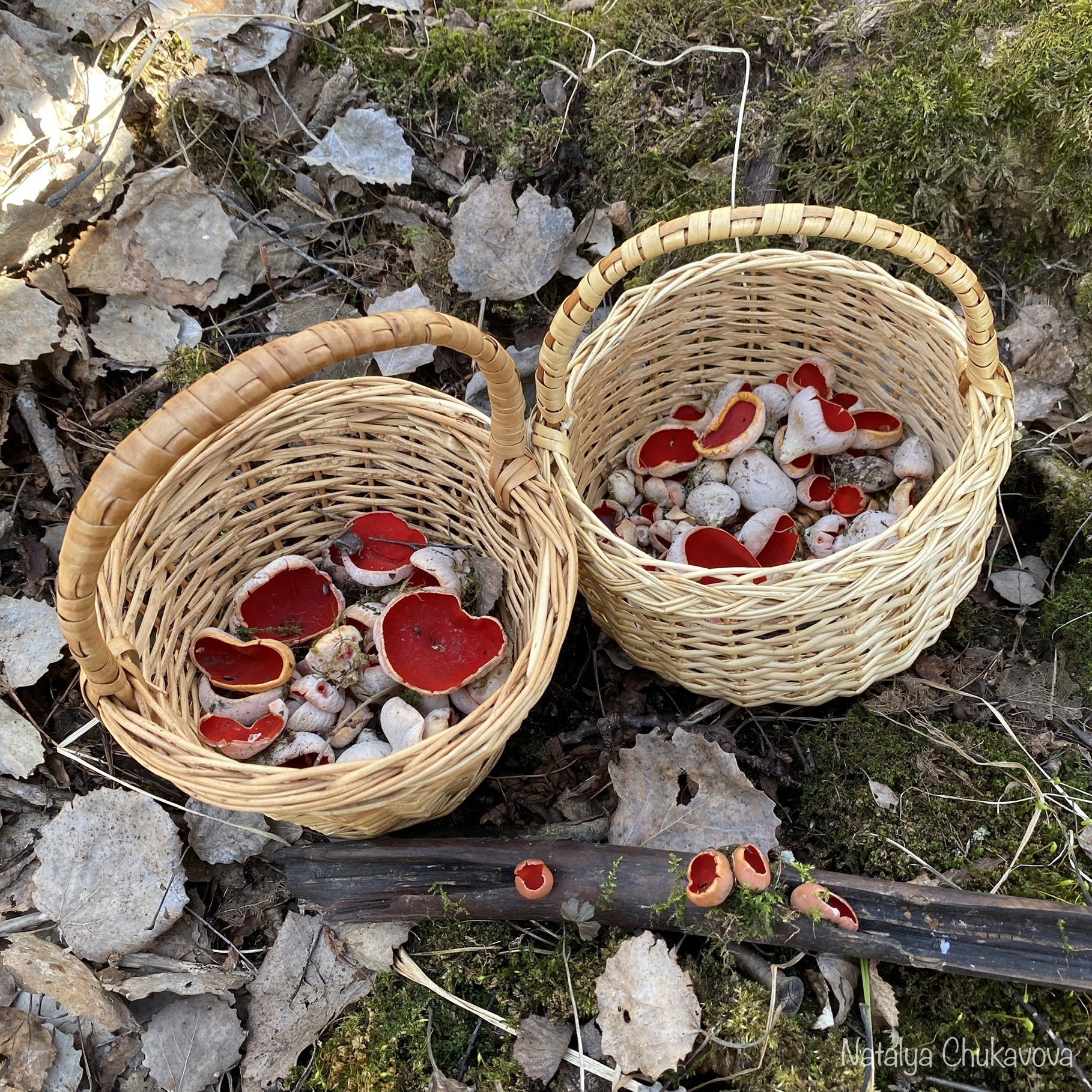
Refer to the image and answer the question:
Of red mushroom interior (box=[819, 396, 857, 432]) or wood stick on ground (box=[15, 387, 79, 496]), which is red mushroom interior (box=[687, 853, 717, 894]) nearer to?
red mushroom interior (box=[819, 396, 857, 432])

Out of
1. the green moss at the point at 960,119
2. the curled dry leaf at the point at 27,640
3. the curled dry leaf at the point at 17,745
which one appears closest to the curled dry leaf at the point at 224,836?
the curled dry leaf at the point at 17,745

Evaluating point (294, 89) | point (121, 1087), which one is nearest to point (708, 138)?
point (294, 89)

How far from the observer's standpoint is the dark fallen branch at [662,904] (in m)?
1.51

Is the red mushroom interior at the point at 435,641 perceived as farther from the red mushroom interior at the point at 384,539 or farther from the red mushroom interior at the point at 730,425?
the red mushroom interior at the point at 730,425

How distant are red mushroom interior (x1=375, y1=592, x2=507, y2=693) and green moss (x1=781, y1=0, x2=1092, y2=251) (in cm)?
146

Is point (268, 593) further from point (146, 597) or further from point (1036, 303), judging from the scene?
point (1036, 303)

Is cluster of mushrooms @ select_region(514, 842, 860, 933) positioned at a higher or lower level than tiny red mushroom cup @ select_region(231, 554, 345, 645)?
lower

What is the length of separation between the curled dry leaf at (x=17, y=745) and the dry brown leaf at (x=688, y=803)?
4.43ft

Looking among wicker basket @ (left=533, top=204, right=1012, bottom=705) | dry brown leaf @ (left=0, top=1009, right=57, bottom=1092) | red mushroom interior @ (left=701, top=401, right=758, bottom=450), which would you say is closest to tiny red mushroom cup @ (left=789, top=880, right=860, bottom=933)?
wicker basket @ (left=533, top=204, right=1012, bottom=705)

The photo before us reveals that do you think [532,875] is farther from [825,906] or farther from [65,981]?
[65,981]

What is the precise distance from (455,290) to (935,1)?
1.39 m

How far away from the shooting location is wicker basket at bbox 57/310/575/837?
122cm

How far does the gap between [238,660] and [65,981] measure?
73 centimetres

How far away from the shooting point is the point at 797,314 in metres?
2.13
